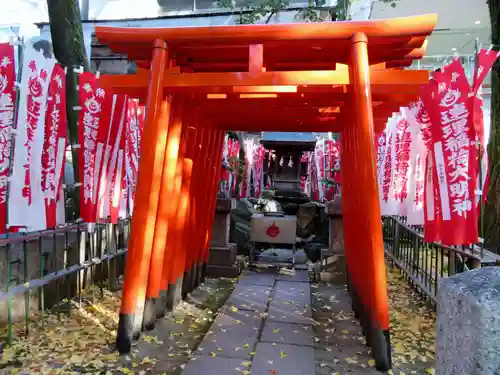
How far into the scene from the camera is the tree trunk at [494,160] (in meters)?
6.39

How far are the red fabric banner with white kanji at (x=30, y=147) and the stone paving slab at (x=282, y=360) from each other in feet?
10.3

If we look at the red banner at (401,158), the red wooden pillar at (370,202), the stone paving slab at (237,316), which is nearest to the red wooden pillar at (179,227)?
the stone paving slab at (237,316)

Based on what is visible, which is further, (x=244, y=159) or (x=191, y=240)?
(x=244, y=159)

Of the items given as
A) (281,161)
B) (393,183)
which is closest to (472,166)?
(393,183)

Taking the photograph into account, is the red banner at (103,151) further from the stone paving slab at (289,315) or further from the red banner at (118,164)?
the stone paving slab at (289,315)

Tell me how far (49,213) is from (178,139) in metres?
2.00

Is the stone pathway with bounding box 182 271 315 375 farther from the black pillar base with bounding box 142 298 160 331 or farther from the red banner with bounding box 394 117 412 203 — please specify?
the red banner with bounding box 394 117 412 203

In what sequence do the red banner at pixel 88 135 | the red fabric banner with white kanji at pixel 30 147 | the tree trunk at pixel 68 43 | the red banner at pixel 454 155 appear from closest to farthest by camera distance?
the red fabric banner with white kanji at pixel 30 147 < the red banner at pixel 454 155 < the red banner at pixel 88 135 < the tree trunk at pixel 68 43

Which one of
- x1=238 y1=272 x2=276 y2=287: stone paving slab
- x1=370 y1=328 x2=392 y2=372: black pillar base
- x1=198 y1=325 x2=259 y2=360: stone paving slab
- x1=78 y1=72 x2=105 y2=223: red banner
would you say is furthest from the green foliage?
x1=370 y1=328 x2=392 y2=372: black pillar base

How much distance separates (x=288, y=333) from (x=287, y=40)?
3.97 m

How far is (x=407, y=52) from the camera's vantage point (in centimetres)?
489

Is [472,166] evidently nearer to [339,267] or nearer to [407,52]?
[407,52]

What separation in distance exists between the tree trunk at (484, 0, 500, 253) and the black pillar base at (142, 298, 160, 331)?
554 cm

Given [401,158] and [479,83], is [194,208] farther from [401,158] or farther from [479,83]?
[479,83]
